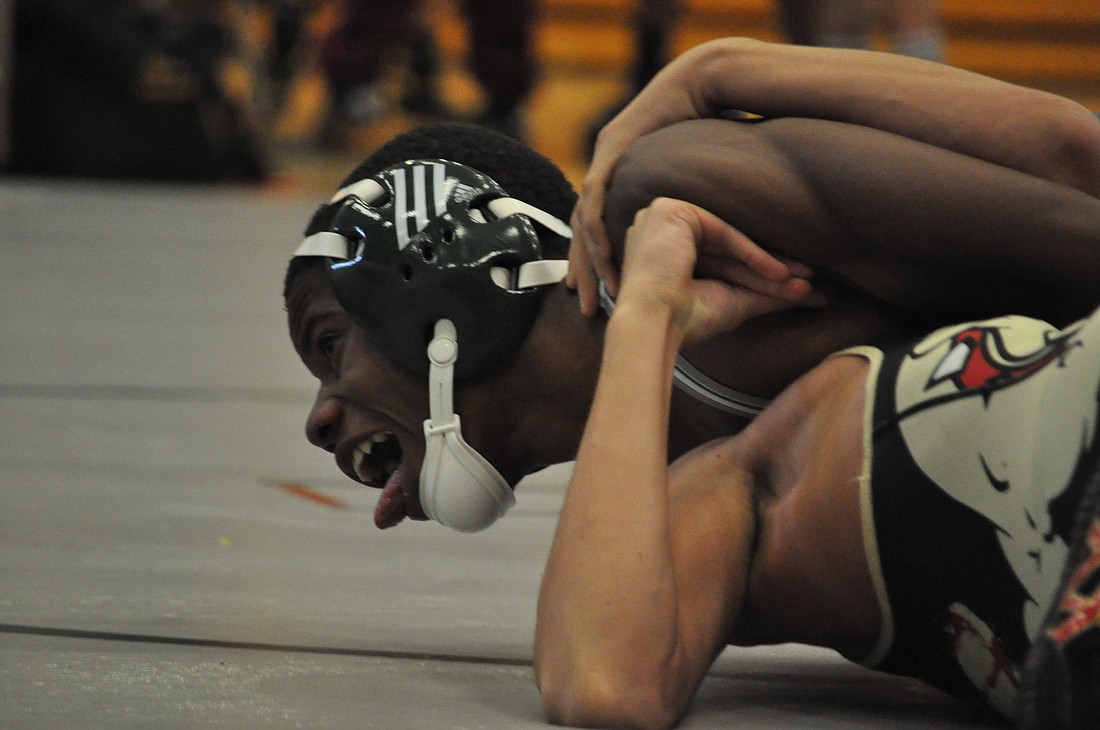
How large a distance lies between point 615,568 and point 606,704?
13 centimetres

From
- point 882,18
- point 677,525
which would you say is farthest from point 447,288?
point 882,18

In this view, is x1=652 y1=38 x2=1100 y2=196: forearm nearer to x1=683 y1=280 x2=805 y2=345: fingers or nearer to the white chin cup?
x1=683 y1=280 x2=805 y2=345: fingers

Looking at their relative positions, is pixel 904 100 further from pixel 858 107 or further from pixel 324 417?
pixel 324 417

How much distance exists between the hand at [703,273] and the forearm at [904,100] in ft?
0.55

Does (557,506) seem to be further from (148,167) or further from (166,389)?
(148,167)

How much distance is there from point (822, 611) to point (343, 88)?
260 inches

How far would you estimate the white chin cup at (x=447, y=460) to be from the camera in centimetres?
185

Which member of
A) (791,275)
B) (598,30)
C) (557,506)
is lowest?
(598,30)

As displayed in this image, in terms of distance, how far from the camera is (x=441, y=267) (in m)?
1.85

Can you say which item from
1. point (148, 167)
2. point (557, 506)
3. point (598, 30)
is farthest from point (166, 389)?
point (598, 30)

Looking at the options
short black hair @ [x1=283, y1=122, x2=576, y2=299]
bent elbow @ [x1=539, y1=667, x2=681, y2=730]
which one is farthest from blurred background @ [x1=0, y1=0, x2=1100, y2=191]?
bent elbow @ [x1=539, y1=667, x2=681, y2=730]

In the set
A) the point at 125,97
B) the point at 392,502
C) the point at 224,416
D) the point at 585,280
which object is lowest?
the point at 125,97

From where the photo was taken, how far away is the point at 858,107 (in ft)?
5.50

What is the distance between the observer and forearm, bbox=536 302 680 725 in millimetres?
1467
